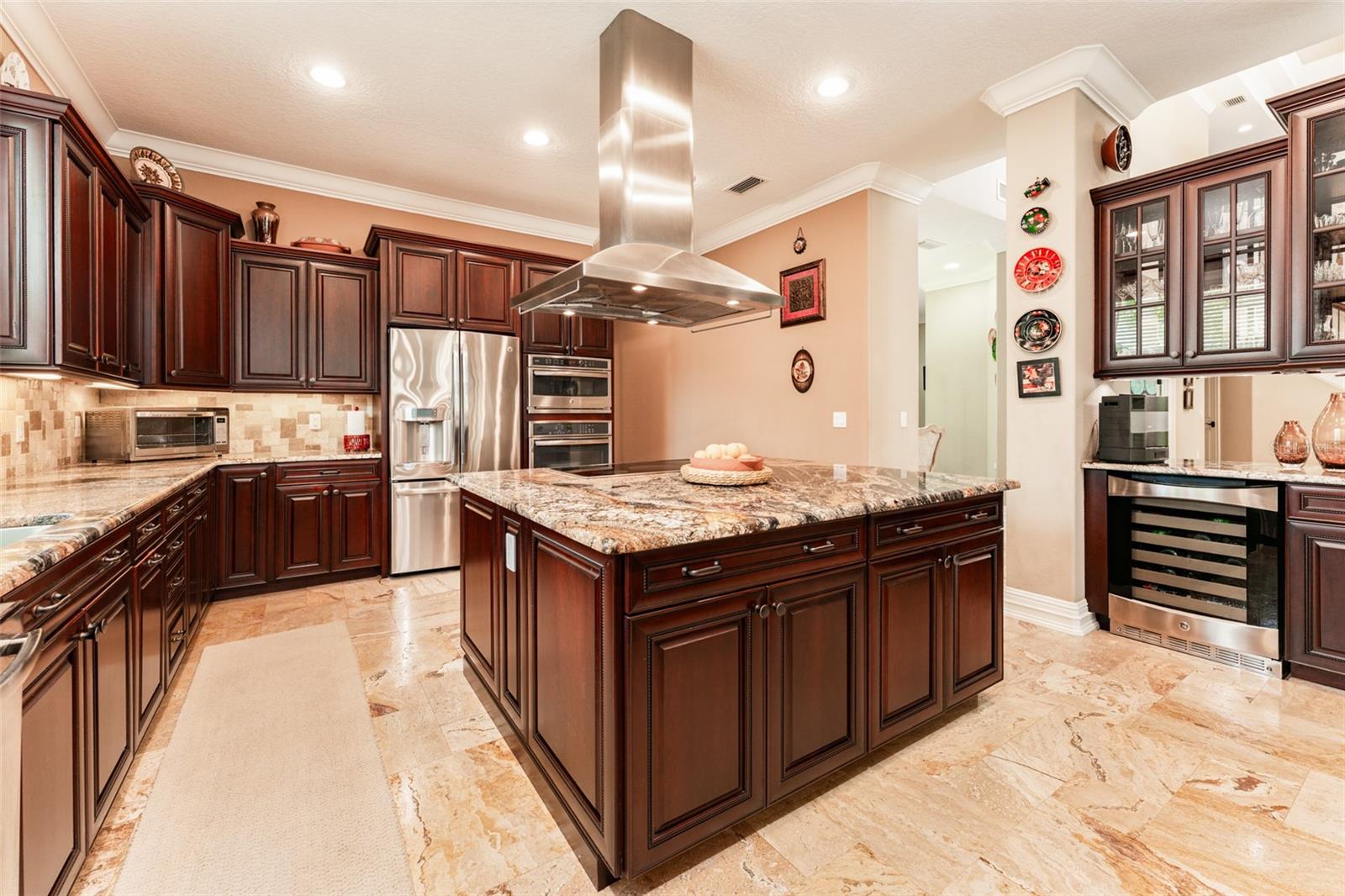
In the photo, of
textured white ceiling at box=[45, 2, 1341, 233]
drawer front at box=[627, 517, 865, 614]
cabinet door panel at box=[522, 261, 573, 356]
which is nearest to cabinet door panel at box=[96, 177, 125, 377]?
textured white ceiling at box=[45, 2, 1341, 233]

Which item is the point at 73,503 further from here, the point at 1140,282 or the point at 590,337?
the point at 1140,282

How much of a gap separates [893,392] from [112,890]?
457 cm

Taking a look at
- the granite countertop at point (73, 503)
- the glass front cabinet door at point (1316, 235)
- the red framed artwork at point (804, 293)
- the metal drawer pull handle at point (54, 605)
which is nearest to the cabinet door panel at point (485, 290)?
the granite countertop at point (73, 503)

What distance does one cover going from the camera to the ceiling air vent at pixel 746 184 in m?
4.39

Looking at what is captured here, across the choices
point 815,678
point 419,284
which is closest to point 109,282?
point 419,284

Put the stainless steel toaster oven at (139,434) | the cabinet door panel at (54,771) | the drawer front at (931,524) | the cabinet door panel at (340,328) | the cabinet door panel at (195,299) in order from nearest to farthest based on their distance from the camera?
1. the cabinet door panel at (54,771)
2. the drawer front at (931,524)
3. the stainless steel toaster oven at (139,434)
4. the cabinet door panel at (195,299)
5. the cabinet door panel at (340,328)

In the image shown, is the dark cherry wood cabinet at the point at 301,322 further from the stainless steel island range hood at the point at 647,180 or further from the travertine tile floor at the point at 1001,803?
the travertine tile floor at the point at 1001,803

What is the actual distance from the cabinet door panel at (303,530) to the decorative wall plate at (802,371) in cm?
363

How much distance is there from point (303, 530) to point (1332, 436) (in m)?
5.74

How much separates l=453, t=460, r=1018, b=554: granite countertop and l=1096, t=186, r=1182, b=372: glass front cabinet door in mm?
1589

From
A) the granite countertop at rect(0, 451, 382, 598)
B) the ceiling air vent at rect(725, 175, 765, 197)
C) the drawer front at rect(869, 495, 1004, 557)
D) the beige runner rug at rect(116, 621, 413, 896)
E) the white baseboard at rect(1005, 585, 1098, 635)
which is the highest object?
the ceiling air vent at rect(725, 175, 765, 197)

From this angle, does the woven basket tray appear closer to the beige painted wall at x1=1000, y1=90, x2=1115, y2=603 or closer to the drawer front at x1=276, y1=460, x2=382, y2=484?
the beige painted wall at x1=1000, y1=90, x2=1115, y2=603

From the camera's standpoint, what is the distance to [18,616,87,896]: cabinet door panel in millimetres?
1155

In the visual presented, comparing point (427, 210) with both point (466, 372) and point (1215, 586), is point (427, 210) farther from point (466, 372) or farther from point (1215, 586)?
point (1215, 586)
